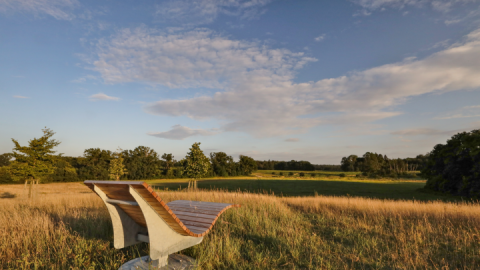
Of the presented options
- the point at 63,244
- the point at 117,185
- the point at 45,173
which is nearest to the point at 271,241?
the point at 117,185

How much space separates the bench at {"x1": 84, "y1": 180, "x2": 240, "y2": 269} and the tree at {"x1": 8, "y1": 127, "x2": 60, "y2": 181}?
13.3 m

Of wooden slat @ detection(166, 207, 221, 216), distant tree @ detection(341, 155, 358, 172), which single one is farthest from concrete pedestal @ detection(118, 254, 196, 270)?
distant tree @ detection(341, 155, 358, 172)

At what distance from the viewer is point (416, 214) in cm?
677

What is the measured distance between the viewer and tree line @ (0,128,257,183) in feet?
42.0

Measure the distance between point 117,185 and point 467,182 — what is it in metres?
22.3

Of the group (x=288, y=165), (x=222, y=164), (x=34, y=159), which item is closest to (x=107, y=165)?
(x=222, y=164)

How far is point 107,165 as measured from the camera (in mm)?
40531

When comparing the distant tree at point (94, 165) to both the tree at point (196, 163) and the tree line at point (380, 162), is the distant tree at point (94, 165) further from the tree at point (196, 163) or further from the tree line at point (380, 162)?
A: the tree line at point (380, 162)

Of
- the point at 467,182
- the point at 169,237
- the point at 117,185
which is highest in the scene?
the point at 117,185

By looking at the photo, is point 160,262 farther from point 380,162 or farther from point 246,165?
point 380,162

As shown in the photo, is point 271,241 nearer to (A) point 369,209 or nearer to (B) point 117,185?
(B) point 117,185

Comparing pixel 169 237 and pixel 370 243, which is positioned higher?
pixel 169 237

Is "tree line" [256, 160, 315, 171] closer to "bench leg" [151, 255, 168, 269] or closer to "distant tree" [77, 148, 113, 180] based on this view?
"distant tree" [77, 148, 113, 180]

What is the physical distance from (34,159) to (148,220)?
565 inches
